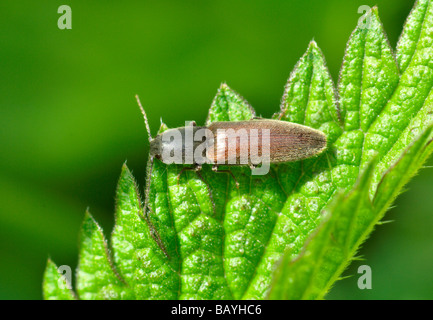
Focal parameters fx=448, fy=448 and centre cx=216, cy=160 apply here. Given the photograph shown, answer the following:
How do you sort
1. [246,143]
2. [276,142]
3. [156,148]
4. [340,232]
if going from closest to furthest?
1. [340,232]
2. [276,142]
3. [246,143]
4. [156,148]

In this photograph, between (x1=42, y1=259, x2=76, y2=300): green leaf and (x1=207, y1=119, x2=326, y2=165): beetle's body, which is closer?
(x1=42, y1=259, x2=76, y2=300): green leaf

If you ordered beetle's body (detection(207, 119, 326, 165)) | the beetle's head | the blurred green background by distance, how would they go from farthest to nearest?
the blurred green background, the beetle's head, beetle's body (detection(207, 119, 326, 165))

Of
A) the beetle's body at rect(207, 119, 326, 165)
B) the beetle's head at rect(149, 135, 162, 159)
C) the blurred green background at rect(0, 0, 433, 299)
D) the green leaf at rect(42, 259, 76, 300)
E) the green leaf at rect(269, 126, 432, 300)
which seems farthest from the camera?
the blurred green background at rect(0, 0, 433, 299)

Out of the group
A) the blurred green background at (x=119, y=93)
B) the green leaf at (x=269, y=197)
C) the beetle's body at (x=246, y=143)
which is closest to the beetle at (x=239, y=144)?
the beetle's body at (x=246, y=143)

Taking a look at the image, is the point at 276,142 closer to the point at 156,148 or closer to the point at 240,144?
the point at 240,144

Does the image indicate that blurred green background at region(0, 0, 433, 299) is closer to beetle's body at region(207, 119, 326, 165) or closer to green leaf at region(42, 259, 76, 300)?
beetle's body at region(207, 119, 326, 165)

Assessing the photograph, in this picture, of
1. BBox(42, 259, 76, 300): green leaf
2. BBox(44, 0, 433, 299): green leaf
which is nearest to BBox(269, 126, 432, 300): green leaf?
BBox(44, 0, 433, 299): green leaf

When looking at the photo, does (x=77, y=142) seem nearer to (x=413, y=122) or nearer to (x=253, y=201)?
(x=253, y=201)

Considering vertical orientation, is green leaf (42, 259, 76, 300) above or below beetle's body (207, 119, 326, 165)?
below

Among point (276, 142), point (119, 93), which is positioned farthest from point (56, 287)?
point (119, 93)
